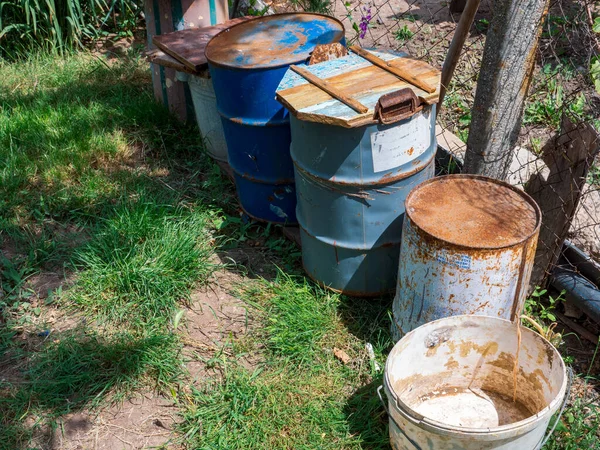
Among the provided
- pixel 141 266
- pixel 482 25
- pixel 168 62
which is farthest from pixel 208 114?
pixel 482 25

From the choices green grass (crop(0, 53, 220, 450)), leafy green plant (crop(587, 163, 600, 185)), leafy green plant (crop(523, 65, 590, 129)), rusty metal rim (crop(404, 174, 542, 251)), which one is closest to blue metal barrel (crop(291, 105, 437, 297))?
rusty metal rim (crop(404, 174, 542, 251))

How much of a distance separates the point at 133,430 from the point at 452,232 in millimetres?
1542

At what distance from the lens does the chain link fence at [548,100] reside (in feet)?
8.91

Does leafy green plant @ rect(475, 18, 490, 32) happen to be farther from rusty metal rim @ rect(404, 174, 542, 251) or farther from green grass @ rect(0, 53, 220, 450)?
rusty metal rim @ rect(404, 174, 542, 251)

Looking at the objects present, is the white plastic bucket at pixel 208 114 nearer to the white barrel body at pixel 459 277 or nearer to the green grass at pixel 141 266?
the green grass at pixel 141 266

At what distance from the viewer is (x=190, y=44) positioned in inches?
149

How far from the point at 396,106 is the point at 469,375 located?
A: 1.14 meters

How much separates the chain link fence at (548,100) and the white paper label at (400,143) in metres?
0.52

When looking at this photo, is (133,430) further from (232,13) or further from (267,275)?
(232,13)

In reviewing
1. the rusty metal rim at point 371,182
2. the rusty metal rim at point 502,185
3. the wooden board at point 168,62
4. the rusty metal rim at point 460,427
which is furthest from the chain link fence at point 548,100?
the wooden board at point 168,62

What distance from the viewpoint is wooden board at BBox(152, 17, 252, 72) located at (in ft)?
11.6

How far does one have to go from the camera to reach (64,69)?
17.0 ft

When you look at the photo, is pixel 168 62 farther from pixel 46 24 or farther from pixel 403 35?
pixel 46 24

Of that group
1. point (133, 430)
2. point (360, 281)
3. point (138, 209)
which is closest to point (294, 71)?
point (360, 281)
